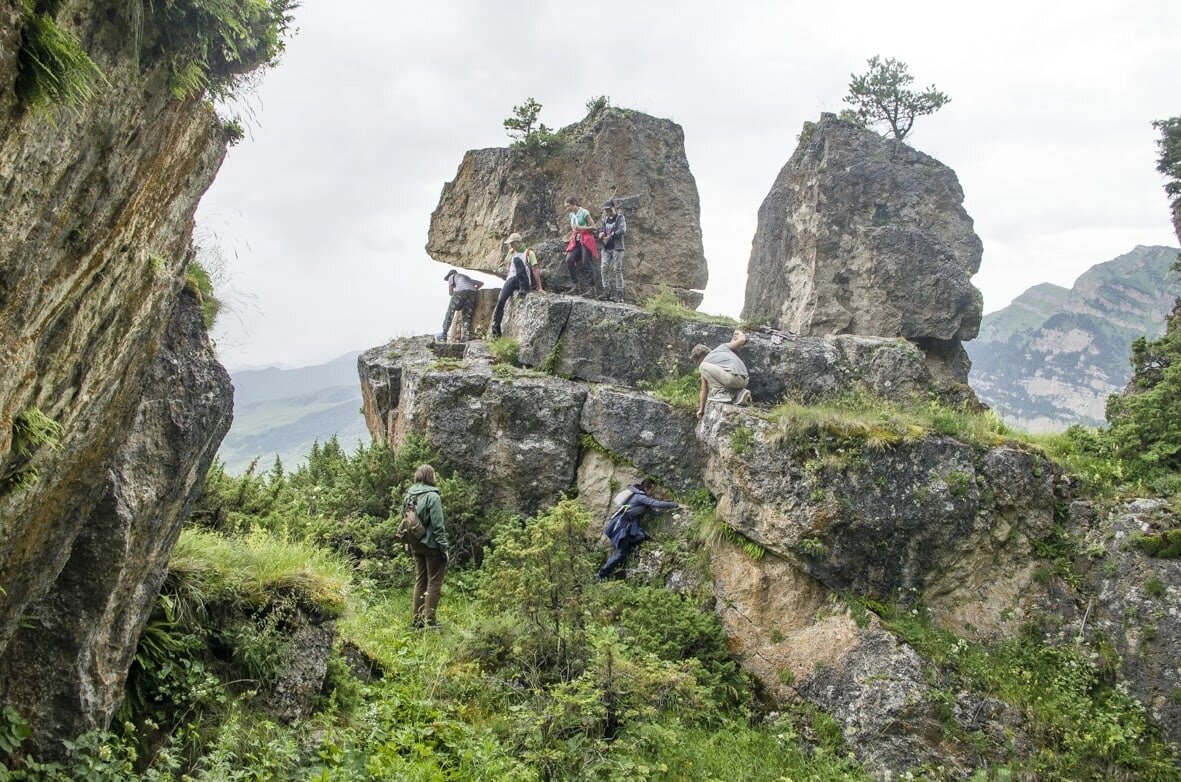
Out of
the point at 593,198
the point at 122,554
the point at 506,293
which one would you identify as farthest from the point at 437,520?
the point at 593,198

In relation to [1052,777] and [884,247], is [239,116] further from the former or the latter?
[884,247]

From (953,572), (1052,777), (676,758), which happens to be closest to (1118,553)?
(953,572)

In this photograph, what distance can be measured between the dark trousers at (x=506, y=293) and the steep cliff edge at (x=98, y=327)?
1280cm

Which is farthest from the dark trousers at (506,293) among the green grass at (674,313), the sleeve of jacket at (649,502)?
the sleeve of jacket at (649,502)

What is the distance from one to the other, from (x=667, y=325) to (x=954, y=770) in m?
10.6

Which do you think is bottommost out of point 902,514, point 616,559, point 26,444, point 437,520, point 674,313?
point 616,559

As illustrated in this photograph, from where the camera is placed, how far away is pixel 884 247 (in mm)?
24047

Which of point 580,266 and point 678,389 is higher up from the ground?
point 580,266

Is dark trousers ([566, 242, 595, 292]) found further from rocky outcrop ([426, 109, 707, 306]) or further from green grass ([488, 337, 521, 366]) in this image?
green grass ([488, 337, 521, 366])

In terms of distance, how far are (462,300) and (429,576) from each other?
465 inches

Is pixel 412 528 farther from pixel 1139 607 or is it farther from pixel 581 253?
pixel 581 253

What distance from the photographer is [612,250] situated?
19.5 metres

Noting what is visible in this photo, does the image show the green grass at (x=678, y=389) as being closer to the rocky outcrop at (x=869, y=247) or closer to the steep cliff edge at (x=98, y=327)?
the rocky outcrop at (x=869, y=247)

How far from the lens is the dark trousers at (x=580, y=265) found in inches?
782
